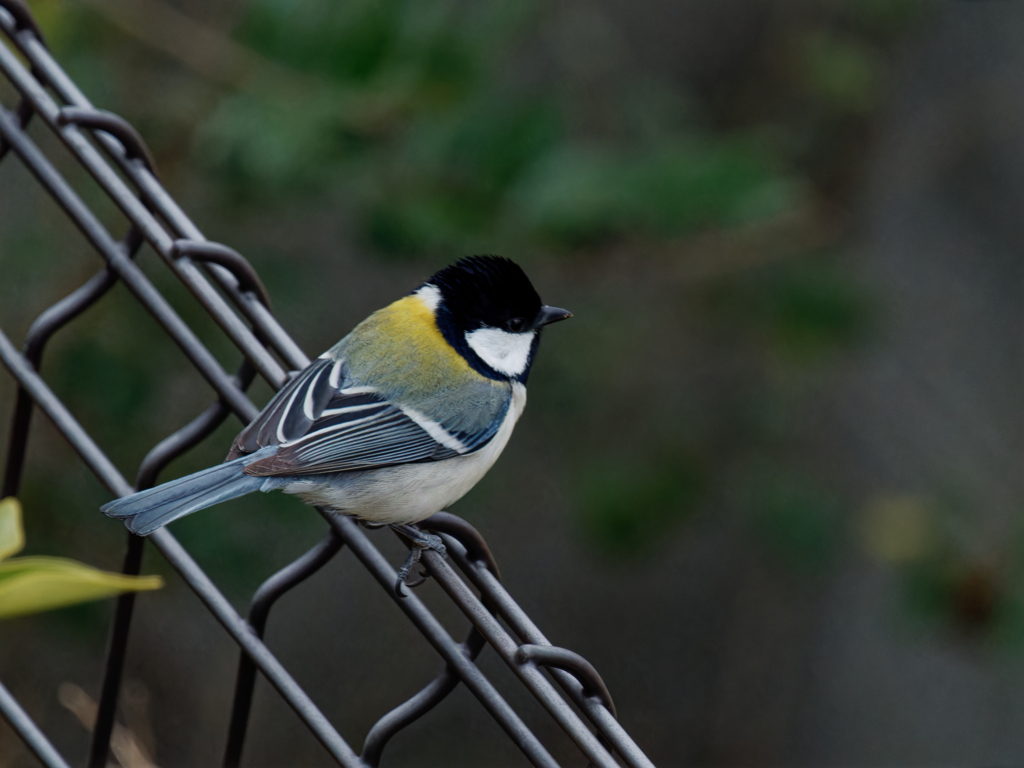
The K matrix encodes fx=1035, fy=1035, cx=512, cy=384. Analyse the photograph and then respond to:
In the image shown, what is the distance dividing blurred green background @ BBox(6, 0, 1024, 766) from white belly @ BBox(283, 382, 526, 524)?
0.52 meters

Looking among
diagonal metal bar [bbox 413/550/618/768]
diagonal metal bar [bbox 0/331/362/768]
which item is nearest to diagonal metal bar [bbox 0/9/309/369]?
diagonal metal bar [bbox 0/331/362/768]

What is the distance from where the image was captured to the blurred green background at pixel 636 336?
2.16 meters

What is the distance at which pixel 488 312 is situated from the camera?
75.5 inches

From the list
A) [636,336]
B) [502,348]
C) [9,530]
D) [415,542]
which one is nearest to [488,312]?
[502,348]

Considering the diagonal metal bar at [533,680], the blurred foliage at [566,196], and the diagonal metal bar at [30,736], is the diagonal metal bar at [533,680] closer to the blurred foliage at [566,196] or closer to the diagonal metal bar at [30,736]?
the diagonal metal bar at [30,736]

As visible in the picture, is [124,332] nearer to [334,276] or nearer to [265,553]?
[265,553]

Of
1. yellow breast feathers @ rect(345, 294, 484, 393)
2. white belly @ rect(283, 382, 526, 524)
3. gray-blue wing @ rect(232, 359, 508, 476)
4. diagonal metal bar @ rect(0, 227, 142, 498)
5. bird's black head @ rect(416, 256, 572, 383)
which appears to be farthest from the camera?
bird's black head @ rect(416, 256, 572, 383)

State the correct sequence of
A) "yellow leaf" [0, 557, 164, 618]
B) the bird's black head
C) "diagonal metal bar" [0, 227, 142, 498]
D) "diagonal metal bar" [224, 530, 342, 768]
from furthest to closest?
1. the bird's black head
2. "diagonal metal bar" [0, 227, 142, 498]
3. "diagonal metal bar" [224, 530, 342, 768]
4. "yellow leaf" [0, 557, 164, 618]

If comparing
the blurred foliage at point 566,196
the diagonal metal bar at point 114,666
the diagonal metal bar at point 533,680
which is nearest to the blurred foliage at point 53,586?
the diagonal metal bar at point 533,680

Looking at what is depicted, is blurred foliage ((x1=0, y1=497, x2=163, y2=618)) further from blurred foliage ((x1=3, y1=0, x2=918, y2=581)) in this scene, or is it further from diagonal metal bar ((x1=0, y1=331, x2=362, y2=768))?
blurred foliage ((x1=3, y1=0, x2=918, y2=581))

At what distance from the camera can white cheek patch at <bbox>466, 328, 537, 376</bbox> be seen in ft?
6.25

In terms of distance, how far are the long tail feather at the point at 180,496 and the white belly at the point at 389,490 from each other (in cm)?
11

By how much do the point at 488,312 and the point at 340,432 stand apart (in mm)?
406

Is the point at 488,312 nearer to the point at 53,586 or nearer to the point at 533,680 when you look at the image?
the point at 533,680
